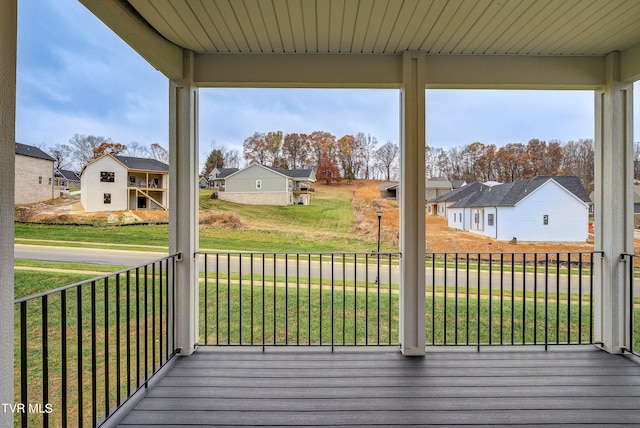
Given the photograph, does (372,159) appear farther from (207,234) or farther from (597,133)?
(597,133)

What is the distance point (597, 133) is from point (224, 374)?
3648mm

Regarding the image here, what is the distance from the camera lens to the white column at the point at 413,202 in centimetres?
268

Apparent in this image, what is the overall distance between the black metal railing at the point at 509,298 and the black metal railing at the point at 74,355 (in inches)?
91.7

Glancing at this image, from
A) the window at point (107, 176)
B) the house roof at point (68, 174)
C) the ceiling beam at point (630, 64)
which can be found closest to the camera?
the house roof at point (68, 174)

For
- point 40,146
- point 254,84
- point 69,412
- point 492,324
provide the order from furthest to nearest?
point 492,324 < point 254,84 < point 69,412 < point 40,146

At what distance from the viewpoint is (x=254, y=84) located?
2750 millimetres

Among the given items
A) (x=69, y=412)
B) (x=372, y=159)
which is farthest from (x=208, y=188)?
(x=69, y=412)

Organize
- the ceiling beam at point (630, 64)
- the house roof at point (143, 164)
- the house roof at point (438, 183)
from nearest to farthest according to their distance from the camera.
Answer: the house roof at point (143, 164)
the ceiling beam at point (630, 64)
the house roof at point (438, 183)

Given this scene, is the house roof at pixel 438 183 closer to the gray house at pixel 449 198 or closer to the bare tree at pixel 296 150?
the gray house at pixel 449 198

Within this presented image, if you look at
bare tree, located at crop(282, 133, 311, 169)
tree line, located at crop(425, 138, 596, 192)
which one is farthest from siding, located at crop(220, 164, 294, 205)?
tree line, located at crop(425, 138, 596, 192)

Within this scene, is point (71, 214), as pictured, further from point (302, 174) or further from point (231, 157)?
point (302, 174)

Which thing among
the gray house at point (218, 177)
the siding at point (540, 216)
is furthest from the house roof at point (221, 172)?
the siding at point (540, 216)

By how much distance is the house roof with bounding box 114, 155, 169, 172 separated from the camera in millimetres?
2417

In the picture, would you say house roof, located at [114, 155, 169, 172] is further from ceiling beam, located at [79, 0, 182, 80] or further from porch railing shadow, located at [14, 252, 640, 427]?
porch railing shadow, located at [14, 252, 640, 427]
